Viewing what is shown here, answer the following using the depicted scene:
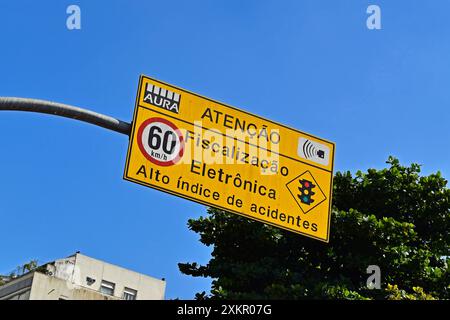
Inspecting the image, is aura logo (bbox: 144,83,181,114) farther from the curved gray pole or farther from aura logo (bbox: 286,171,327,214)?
aura logo (bbox: 286,171,327,214)

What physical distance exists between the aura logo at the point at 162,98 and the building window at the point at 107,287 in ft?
150

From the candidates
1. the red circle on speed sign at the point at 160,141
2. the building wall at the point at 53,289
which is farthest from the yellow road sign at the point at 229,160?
the building wall at the point at 53,289

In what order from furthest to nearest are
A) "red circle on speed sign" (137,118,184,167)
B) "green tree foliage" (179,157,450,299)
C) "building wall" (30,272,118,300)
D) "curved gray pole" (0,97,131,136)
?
"building wall" (30,272,118,300)
"green tree foliage" (179,157,450,299)
"red circle on speed sign" (137,118,184,167)
"curved gray pole" (0,97,131,136)

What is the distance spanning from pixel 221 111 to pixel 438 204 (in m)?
21.2

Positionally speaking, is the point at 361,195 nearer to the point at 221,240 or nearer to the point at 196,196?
the point at 221,240

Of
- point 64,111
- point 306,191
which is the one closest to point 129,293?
point 306,191

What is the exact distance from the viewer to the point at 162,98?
420 inches

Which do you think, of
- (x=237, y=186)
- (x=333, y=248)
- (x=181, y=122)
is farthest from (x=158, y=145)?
(x=333, y=248)

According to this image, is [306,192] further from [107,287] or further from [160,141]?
[107,287]

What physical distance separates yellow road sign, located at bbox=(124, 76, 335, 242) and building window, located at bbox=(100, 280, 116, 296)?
45041 millimetres

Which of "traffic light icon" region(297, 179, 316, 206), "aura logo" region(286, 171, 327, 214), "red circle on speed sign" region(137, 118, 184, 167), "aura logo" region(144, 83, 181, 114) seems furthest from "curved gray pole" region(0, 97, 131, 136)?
"traffic light icon" region(297, 179, 316, 206)

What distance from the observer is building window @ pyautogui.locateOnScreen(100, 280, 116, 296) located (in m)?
54.7

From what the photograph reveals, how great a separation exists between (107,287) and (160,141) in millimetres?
46185

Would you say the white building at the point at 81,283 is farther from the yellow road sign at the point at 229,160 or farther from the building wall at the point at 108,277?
the yellow road sign at the point at 229,160
